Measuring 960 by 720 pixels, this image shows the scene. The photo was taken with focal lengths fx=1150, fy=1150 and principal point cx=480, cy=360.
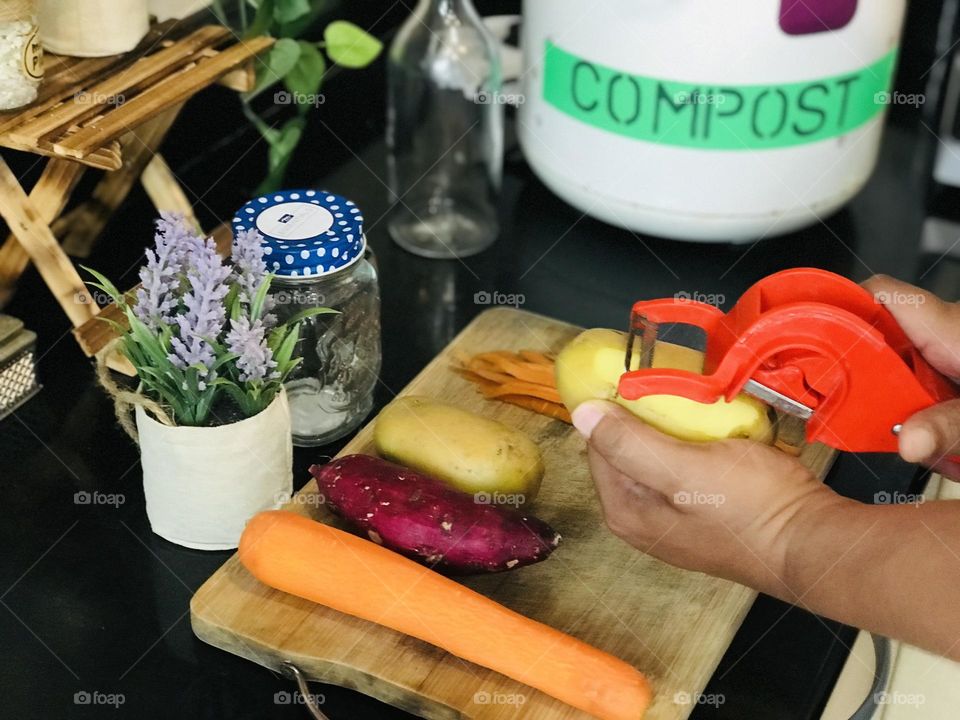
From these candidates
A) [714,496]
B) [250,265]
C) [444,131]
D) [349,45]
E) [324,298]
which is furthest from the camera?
[444,131]

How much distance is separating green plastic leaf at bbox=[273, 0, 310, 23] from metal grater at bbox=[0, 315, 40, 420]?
429mm

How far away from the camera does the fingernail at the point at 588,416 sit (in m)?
0.87

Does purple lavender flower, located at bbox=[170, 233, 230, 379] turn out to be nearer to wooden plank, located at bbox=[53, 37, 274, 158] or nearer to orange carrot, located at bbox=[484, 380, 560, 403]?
wooden plank, located at bbox=[53, 37, 274, 158]

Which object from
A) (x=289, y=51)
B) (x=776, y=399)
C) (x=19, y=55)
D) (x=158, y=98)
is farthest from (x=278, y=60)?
(x=776, y=399)

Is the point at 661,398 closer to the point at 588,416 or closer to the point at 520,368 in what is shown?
the point at 588,416

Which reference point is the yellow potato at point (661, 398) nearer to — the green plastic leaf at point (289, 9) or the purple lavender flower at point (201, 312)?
the purple lavender flower at point (201, 312)

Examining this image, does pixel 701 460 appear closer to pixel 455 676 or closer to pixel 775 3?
pixel 455 676

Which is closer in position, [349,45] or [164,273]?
[164,273]

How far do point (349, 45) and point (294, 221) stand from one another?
0.36 metres

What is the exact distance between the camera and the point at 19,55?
→ 96 cm

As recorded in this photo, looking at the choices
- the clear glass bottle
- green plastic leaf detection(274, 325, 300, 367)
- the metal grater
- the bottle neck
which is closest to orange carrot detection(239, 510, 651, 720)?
green plastic leaf detection(274, 325, 300, 367)

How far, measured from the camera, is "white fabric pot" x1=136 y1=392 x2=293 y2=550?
0.90 meters

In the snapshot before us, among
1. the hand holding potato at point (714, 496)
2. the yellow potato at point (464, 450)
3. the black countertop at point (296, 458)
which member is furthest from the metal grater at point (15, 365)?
the hand holding potato at point (714, 496)

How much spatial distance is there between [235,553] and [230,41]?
1.83 ft
